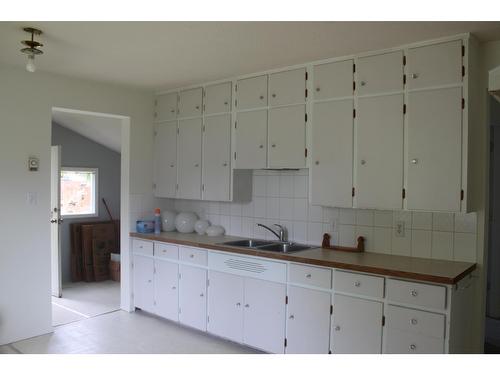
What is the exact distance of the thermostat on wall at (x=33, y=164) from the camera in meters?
3.80

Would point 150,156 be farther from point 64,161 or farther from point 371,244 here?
point 371,244

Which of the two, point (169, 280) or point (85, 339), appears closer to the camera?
point (85, 339)

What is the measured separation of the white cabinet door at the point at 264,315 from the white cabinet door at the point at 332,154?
0.78 m

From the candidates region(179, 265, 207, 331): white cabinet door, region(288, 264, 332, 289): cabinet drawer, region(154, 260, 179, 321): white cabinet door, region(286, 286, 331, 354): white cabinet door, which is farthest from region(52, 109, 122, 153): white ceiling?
region(286, 286, 331, 354): white cabinet door

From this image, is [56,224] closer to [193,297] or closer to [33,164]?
[33,164]

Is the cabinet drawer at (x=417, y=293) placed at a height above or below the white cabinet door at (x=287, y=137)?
below

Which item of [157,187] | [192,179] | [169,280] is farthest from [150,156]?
[169,280]

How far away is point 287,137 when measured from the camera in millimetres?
3635

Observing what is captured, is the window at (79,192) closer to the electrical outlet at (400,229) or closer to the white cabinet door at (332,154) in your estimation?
the white cabinet door at (332,154)

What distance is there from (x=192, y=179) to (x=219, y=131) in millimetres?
595

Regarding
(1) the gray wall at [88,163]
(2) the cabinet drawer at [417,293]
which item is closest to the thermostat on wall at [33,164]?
(1) the gray wall at [88,163]

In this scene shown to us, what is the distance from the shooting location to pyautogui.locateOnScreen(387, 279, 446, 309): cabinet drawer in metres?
2.57

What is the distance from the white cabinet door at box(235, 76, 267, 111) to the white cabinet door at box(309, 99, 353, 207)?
57cm

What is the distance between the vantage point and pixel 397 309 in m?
2.72
